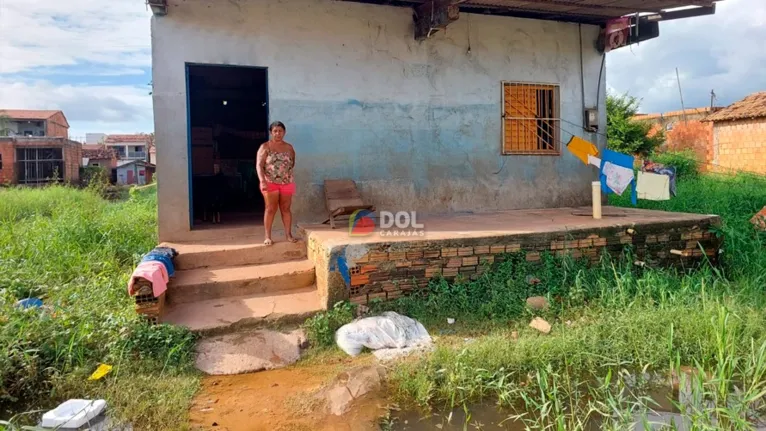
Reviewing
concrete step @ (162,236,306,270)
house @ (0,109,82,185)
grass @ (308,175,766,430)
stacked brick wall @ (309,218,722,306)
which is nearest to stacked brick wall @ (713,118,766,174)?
grass @ (308,175,766,430)

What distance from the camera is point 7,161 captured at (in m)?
21.6

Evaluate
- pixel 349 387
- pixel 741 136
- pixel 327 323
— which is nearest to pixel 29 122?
pixel 327 323

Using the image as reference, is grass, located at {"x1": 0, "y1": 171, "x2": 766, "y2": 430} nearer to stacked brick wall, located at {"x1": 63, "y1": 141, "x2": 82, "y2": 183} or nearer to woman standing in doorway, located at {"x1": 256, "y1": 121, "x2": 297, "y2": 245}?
woman standing in doorway, located at {"x1": 256, "y1": 121, "x2": 297, "y2": 245}

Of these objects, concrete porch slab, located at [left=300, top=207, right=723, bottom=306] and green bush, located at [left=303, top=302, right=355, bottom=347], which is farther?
concrete porch slab, located at [left=300, top=207, right=723, bottom=306]

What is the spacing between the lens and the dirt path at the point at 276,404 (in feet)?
9.86

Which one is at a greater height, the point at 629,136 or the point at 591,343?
the point at 629,136

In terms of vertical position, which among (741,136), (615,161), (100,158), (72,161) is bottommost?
(615,161)

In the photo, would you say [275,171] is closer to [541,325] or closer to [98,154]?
[541,325]

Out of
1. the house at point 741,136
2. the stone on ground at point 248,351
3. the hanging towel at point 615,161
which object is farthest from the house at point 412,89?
the house at point 741,136

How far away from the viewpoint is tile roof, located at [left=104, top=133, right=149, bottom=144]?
3900cm

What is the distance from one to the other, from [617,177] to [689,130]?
14.3 metres

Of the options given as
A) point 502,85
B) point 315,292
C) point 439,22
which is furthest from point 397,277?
point 502,85

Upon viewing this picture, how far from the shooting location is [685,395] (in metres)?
2.96

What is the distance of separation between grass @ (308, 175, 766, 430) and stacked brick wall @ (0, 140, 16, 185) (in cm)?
2415
